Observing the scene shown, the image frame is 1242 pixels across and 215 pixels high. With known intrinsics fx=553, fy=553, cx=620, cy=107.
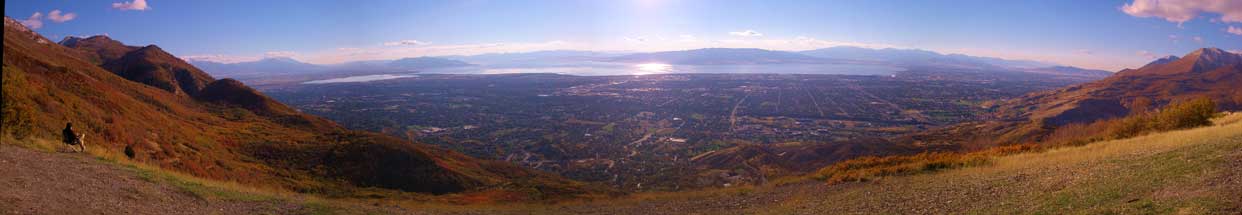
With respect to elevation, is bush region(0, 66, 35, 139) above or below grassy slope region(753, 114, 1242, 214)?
above

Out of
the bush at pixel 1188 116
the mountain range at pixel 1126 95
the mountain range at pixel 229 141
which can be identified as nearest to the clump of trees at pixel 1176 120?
the bush at pixel 1188 116

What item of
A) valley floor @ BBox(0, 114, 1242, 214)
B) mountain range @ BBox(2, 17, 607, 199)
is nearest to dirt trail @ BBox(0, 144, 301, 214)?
valley floor @ BBox(0, 114, 1242, 214)

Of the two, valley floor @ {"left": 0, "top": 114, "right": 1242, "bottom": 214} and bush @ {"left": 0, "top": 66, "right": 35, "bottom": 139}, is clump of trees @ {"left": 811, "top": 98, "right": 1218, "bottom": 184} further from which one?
bush @ {"left": 0, "top": 66, "right": 35, "bottom": 139}

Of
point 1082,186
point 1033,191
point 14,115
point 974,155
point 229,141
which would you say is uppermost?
point 14,115

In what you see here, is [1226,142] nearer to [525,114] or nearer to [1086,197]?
[1086,197]

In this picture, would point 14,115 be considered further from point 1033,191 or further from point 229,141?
point 1033,191

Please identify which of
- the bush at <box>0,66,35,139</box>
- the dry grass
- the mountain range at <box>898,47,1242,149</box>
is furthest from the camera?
the mountain range at <box>898,47,1242,149</box>

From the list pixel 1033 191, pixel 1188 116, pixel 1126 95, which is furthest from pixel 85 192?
pixel 1126 95
